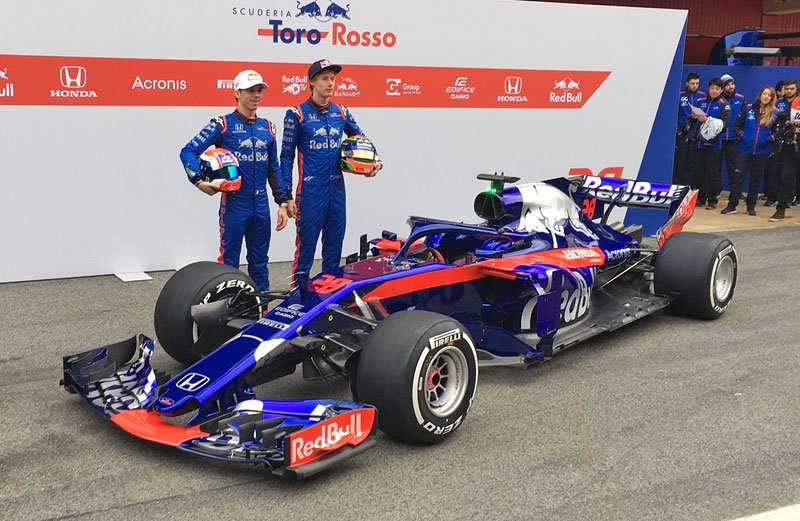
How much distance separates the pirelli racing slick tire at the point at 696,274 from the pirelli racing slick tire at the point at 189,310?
3.31 m

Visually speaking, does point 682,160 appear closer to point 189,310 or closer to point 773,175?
A: point 773,175

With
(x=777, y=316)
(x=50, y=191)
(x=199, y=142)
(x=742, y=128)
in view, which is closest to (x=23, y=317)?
(x=50, y=191)

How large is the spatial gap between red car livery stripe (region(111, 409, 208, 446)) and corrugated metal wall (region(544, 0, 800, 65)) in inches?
688

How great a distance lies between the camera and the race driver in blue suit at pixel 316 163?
653cm

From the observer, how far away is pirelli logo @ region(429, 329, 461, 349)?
414cm

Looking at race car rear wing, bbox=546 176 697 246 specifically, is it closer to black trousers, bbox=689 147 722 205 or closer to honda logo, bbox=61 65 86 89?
honda logo, bbox=61 65 86 89

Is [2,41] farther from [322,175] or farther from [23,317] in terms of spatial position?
[322,175]

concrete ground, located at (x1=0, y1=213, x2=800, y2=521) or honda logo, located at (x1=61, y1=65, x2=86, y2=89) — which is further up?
honda logo, located at (x1=61, y1=65, x2=86, y2=89)

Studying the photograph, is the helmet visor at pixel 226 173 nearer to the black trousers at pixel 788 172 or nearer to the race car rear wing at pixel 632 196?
the race car rear wing at pixel 632 196

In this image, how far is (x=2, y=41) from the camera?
23.9 feet

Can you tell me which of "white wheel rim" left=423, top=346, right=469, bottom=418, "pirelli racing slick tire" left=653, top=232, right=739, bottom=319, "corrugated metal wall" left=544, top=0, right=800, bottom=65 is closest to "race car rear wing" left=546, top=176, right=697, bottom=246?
"pirelli racing slick tire" left=653, top=232, right=739, bottom=319

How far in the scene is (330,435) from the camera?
3732 millimetres

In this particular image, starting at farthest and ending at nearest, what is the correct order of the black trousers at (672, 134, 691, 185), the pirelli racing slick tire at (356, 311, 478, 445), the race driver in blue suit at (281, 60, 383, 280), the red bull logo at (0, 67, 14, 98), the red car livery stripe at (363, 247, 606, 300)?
the black trousers at (672, 134, 691, 185) < the red bull logo at (0, 67, 14, 98) < the race driver in blue suit at (281, 60, 383, 280) < the red car livery stripe at (363, 247, 606, 300) < the pirelli racing slick tire at (356, 311, 478, 445)

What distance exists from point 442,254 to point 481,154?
4077 millimetres
